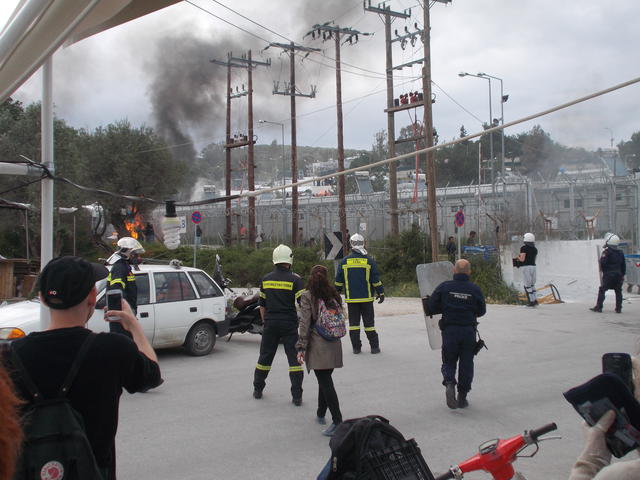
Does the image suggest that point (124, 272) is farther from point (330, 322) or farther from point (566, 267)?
point (566, 267)

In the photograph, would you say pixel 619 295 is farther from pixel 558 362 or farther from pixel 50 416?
pixel 50 416

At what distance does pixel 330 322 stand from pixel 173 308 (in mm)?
4157

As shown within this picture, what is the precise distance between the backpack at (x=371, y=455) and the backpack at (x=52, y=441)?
0.93m

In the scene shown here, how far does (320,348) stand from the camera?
6230 mm

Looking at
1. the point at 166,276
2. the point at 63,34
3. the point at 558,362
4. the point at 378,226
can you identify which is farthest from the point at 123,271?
the point at 378,226

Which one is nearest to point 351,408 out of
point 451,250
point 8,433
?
point 8,433

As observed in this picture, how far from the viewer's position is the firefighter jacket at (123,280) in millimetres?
8125

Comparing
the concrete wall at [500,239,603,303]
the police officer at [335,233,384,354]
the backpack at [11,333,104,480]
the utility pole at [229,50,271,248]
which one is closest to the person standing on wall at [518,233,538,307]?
the concrete wall at [500,239,603,303]

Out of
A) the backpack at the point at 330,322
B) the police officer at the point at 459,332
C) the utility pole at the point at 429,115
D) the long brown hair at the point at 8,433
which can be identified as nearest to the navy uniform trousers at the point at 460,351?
the police officer at the point at 459,332

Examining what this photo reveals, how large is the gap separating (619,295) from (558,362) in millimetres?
6335

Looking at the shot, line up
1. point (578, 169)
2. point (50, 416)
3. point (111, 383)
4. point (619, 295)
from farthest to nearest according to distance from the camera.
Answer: point (578, 169) → point (619, 295) → point (111, 383) → point (50, 416)

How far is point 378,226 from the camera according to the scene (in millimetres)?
35562

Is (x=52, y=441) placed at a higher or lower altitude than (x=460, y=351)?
higher

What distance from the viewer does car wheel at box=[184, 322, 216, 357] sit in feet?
33.0
